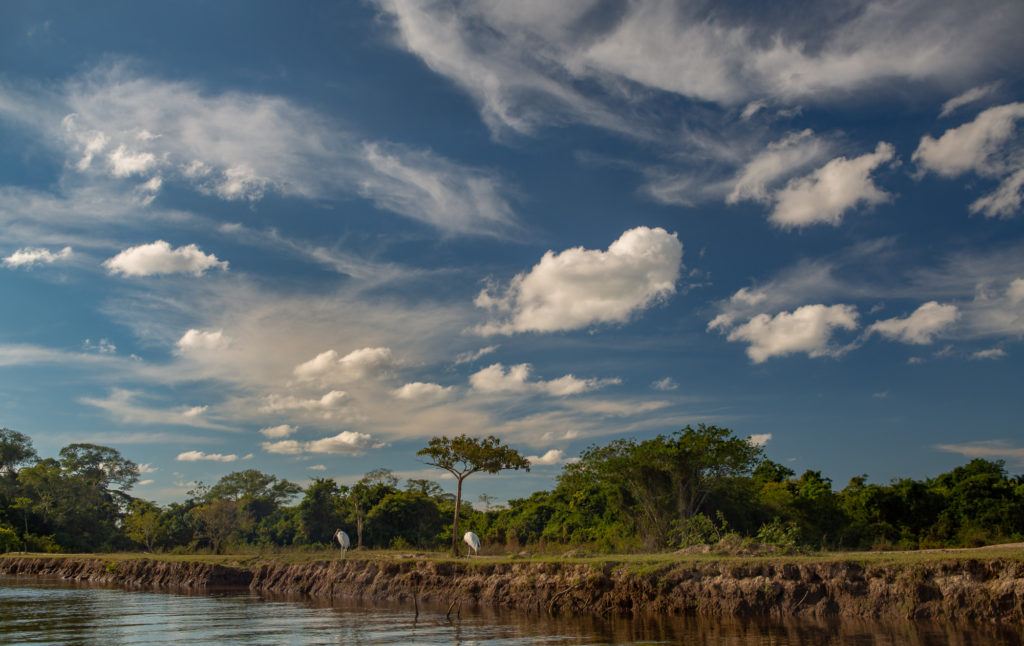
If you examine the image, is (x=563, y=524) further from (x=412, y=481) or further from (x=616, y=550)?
(x=412, y=481)

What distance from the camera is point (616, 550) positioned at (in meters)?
43.7

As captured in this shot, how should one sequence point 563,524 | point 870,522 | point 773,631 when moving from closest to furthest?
point 773,631
point 870,522
point 563,524

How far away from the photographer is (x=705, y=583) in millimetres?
28562

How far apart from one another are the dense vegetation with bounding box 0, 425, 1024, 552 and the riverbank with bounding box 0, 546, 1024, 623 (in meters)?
6.13

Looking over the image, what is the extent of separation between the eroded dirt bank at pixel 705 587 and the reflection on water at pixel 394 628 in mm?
1195

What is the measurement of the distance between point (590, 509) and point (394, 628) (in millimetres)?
35736

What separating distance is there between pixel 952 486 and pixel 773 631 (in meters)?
41.6

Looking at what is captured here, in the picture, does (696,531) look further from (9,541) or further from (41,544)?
(41,544)

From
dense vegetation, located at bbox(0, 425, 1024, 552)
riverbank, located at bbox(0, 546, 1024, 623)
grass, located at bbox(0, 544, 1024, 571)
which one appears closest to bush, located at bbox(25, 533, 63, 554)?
dense vegetation, located at bbox(0, 425, 1024, 552)

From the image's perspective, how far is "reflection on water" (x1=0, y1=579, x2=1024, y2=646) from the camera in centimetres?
2236

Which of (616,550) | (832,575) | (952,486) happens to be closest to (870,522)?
(952,486)

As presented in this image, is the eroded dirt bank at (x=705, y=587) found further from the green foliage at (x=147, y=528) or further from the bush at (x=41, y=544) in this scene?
the bush at (x=41, y=544)

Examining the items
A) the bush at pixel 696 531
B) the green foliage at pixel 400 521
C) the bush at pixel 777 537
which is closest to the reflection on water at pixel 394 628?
the bush at pixel 777 537

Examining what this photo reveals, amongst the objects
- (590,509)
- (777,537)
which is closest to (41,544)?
(590,509)
